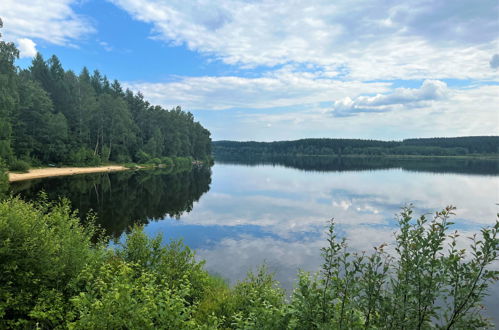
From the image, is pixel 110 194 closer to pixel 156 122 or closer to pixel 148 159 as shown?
pixel 148 159

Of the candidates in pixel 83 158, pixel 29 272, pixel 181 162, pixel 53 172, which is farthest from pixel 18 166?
pixel 181 162

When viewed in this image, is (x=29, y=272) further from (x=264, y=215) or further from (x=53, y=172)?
(x=53, y=172)

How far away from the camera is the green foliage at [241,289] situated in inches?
159

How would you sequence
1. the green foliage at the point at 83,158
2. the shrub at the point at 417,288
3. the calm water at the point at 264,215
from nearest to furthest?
the shrub at the point at 417,288
the calm water at the point at 264,215
the green foliage at the point at 83,158

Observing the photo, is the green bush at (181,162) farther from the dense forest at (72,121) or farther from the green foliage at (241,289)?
the green foliage at (241,289)

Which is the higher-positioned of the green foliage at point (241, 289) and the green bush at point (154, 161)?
the green bush at point (154, 161)

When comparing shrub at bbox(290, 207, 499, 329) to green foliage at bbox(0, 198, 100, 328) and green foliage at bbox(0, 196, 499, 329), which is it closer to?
green foliage at bbox(0, 196, 499, 329)

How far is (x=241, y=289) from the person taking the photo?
29.3ft

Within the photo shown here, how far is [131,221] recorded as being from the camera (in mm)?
26188

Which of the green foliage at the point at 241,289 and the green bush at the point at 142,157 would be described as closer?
the green foliage at the point at 241,289

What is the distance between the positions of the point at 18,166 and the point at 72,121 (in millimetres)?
29461

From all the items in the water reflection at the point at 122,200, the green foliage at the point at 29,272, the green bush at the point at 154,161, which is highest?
the green bush at the point at 154,161

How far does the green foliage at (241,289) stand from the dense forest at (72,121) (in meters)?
43.6

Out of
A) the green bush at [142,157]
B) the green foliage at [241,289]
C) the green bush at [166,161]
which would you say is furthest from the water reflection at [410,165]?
the green foliage at [241,289]
